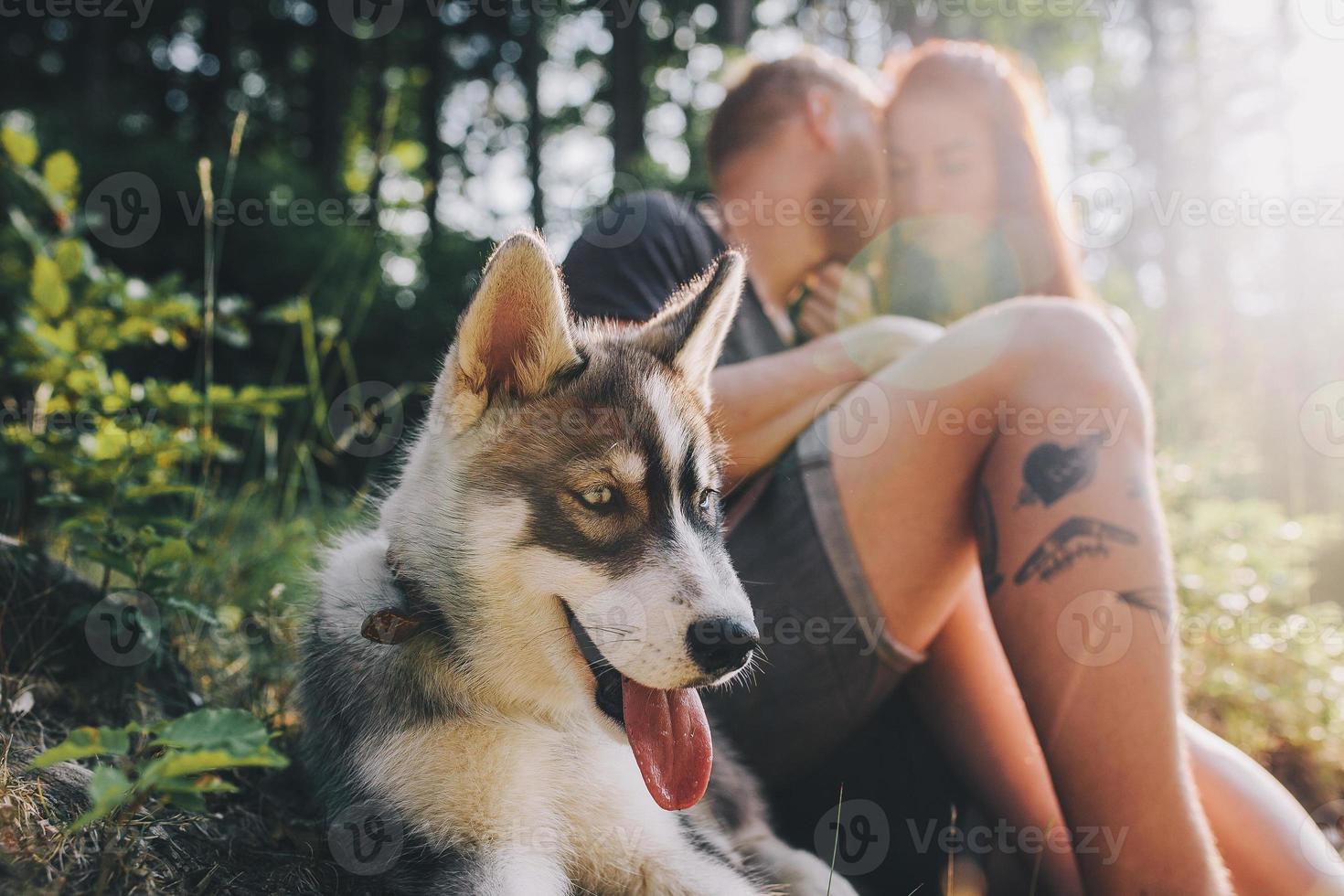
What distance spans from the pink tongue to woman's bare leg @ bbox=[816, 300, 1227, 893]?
662mm

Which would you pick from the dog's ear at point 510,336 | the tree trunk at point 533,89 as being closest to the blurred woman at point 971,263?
the dog's ear at point 510,336

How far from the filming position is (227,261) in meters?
7.24

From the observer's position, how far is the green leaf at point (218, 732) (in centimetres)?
117

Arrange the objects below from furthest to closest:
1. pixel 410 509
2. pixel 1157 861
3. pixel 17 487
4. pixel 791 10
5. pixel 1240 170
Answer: pixel 1240 170 < pixel 791 10 < pixel 17 487 < pixel 410 509 < pixel 1157 861

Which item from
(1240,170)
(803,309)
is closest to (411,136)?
(803,309)

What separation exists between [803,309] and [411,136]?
15.1 m

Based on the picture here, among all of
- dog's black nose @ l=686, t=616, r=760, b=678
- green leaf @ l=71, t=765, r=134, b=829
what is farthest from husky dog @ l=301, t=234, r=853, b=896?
green leaf @ l=71, t=765, r=134, b=829

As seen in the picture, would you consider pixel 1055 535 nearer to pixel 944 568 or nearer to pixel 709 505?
pixel 944 568

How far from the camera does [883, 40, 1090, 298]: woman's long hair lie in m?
3.60

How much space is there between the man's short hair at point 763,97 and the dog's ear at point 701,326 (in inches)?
50.0

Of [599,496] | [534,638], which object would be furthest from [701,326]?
[534,638]

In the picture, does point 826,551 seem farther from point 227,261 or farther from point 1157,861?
point 227,261

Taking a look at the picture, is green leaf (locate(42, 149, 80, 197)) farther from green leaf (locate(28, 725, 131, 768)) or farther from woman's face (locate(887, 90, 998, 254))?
woman's face (locate(887, 90, 998, 254))

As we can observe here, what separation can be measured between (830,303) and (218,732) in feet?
8.25
